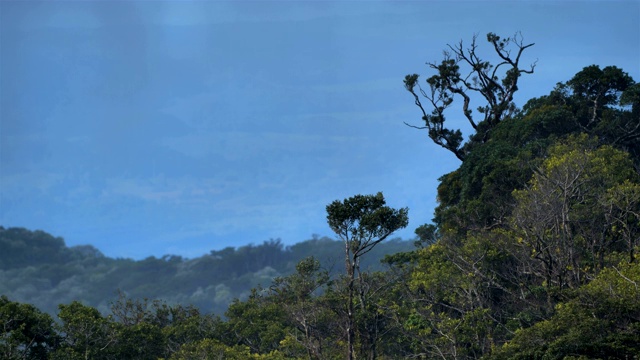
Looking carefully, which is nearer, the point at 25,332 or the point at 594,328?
the point at 594,328

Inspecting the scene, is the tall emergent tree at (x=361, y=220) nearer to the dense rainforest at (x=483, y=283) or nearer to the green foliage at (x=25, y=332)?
the dense rainforest at (x=483, y=283)

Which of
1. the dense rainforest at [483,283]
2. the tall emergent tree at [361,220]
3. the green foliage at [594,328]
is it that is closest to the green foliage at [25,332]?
the dense rainforest at [483,283]

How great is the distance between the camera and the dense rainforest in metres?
36.8

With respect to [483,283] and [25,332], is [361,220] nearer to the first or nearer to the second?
[483,283]

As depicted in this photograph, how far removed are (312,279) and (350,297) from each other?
15410mm

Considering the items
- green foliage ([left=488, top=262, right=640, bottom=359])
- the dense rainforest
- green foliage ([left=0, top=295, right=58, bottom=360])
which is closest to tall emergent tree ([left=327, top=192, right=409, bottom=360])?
the dense rainforest

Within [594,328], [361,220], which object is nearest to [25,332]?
[361,220]

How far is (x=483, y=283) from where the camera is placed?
4756 cm

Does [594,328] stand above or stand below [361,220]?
below

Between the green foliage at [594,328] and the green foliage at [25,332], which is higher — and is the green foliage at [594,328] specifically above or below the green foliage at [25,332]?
below

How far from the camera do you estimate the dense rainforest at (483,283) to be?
3681 centimetres

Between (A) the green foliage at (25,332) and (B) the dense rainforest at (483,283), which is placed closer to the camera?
(B) the dense rainforest at (483,283)

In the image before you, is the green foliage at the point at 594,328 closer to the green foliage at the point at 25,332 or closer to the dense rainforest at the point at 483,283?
the dense rainforest at the point at 483,283

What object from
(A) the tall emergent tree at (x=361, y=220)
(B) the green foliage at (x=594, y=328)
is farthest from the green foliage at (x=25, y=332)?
(B) the green foliage at (x=594, y=328)
